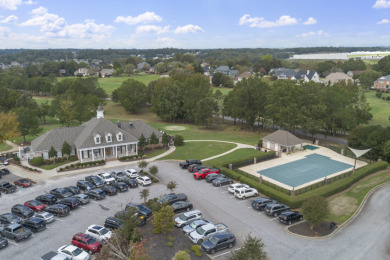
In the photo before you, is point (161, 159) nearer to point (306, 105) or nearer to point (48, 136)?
point (48, 136)

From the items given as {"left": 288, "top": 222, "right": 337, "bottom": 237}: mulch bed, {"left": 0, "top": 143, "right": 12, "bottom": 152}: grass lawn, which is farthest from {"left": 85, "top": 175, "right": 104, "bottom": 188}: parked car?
{"left": 0, "top": 143, "right": 12, "bottom": 152}: grass lawn

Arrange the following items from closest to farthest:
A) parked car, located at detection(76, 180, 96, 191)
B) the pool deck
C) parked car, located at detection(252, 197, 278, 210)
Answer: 1. parked car, located at detection(252, 197, 278, 210)
2. parked car, located at detection(76, 180, 96, 191)
3. the pool deck

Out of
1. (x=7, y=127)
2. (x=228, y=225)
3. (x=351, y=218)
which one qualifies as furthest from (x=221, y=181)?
(x=7, y=127)

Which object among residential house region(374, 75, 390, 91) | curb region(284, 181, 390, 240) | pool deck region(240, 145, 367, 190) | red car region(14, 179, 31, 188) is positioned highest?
→ residential house region(374, 75, 390, 91)

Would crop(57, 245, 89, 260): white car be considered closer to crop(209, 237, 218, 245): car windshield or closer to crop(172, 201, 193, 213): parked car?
crop(209, 237, 218, 245): car windshield

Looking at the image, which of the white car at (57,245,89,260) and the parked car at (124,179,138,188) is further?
the parked car at (124,179,138,188)

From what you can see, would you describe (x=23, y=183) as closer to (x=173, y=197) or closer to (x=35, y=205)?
(x=35, y=205)

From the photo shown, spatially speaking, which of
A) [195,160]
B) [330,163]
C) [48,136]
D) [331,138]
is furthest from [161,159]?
[331,138]
